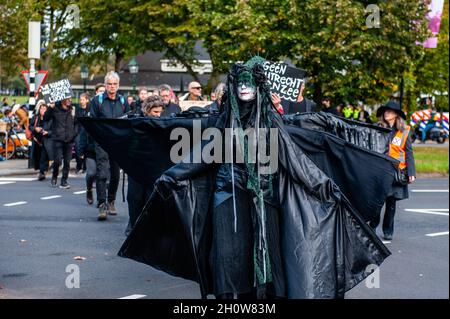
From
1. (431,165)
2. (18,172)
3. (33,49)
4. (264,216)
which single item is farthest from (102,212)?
(431,165)

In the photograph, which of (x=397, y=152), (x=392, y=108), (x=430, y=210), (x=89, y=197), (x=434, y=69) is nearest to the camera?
(x=392, y=108)

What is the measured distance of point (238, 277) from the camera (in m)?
6.75

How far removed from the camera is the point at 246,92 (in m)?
6.61

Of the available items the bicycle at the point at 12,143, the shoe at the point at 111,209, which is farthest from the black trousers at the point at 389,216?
the bicycle at the point at 12,143

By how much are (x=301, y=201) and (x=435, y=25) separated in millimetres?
23348

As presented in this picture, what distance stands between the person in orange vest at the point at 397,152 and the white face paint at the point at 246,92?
18.3ft

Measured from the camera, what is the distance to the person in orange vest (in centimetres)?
1188

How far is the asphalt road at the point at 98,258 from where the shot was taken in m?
8.30

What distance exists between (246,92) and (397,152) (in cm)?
577

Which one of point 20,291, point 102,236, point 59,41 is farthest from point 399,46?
point 59,41

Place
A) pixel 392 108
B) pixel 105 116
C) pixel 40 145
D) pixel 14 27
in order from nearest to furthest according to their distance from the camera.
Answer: pixel 392 108 → pixel 105 116 → pixel 40 145 → pixel 14 27

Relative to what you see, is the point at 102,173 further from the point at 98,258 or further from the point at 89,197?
the point at 98,258

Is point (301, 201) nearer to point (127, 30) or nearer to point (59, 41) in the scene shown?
point (127, 30)

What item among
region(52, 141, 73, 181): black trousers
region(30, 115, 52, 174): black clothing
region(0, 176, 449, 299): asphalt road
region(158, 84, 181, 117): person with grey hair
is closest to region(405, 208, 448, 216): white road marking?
region(0, 176, 449, 299): asphalt road
